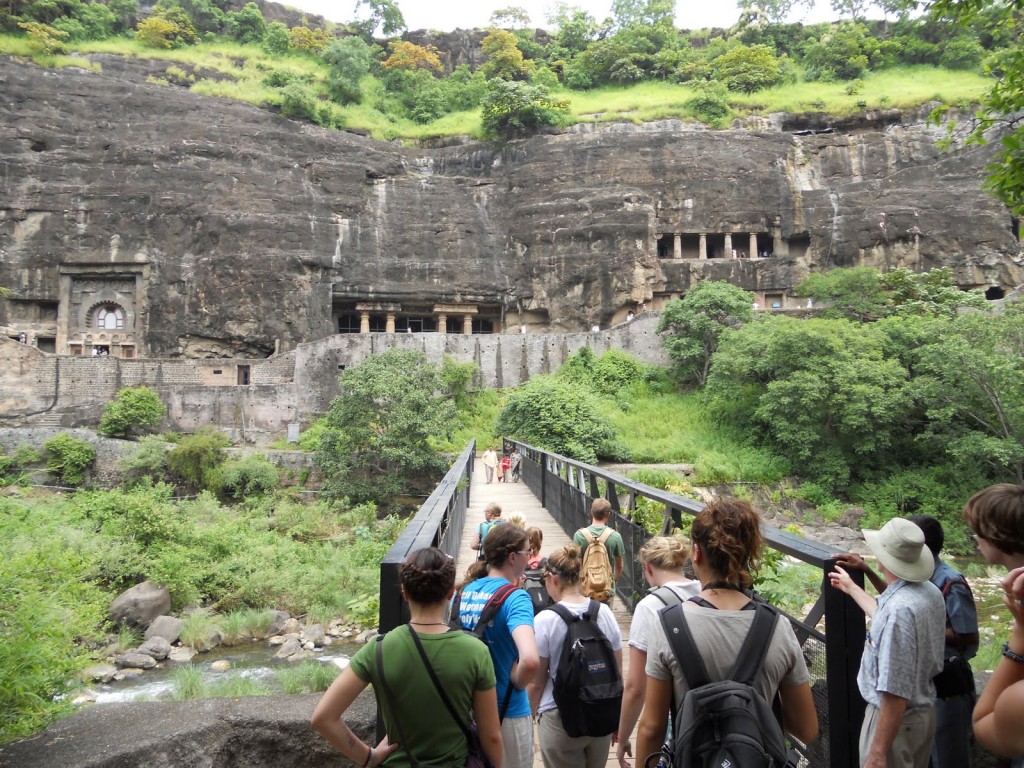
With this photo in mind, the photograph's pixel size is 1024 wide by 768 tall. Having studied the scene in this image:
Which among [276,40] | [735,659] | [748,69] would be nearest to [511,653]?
[735,659]

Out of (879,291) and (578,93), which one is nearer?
(879,291)

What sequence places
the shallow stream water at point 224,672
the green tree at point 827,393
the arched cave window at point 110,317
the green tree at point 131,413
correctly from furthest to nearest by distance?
the arched cave window at point 110,317 < the green tree at point 131,413 < the green tree at point 827,393 < the shallow stream water at point 224,672

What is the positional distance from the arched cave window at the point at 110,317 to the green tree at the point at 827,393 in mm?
30830

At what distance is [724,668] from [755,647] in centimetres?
13

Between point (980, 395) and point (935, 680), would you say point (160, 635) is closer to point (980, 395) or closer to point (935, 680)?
point (935, 680)

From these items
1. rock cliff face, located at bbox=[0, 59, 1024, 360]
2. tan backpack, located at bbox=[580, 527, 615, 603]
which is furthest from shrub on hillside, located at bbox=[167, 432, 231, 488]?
tan backpack, located at bbox=[580, 527, 615, 603]

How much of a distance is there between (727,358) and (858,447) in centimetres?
571

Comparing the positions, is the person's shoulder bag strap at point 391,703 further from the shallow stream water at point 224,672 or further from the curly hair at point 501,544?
the shallow stream water at point 224,672

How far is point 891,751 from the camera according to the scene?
2.60 m

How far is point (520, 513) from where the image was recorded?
9172 millimetres

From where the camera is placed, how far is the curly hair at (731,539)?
101 inches

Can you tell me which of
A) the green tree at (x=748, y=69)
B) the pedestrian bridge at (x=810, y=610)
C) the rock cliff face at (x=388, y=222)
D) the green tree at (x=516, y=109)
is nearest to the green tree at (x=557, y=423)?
the rock cliff face at (x=388, y=222)

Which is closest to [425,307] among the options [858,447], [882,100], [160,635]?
[858,447]

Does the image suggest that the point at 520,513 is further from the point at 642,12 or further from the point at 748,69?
the point at 642,12
